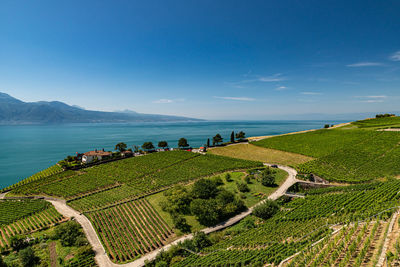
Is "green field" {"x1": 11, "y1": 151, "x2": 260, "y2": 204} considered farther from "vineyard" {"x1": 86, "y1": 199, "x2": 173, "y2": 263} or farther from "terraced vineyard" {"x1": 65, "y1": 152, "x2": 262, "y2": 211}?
"vineyard" {"x1": 86, "y1": 199, "x2": 173, "y2": 263}

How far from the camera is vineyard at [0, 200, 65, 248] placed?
34.8 metres

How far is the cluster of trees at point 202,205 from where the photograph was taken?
119 ft

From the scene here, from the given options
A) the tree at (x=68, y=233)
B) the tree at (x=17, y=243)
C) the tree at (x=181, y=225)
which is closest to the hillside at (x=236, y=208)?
the tree at (x=181, y=225)

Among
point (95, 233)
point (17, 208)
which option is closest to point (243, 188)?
point (95, 233)

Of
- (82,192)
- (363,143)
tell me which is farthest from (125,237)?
(363,143)

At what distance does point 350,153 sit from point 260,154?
99.5 ft

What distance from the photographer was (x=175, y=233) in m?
34.3

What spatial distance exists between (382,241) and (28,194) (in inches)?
2839

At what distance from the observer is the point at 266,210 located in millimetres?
36156

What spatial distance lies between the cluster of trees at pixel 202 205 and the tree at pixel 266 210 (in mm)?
4425

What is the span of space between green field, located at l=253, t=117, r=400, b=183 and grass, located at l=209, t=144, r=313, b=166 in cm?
377

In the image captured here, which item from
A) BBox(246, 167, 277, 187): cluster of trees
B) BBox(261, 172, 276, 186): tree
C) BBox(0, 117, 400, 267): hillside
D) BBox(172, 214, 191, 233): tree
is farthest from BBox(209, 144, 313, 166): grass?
BBox(172, 214, 191, 233): tree

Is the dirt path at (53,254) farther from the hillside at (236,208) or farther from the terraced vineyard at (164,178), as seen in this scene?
the terraced vineyard at (164,178)

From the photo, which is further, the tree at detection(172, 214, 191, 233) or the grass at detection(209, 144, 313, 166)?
the grass at detection(209, 144, 313, 166)
